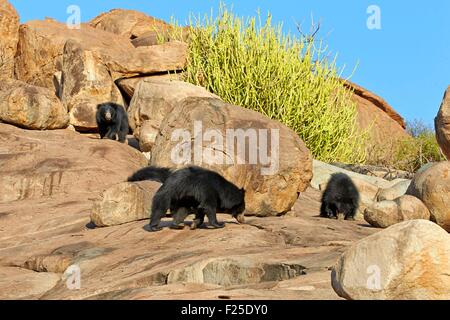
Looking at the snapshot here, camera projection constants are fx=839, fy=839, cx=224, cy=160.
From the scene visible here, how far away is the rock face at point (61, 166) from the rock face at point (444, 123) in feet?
21.2

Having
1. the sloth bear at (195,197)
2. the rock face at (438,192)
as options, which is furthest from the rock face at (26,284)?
the rock face at (438,192)

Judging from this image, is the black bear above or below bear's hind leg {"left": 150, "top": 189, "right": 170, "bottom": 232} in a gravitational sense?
above

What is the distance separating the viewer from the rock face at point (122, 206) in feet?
38.8

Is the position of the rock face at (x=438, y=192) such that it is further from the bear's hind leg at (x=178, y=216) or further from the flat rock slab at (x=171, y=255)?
the bear's hind leg at (x=178, y=216)

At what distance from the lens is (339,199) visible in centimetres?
1481

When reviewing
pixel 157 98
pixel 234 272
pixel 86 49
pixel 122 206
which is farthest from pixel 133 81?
pixel 234 272

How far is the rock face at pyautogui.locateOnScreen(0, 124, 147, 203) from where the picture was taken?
16094 millimetres

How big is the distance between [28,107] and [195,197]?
1106 centimetres

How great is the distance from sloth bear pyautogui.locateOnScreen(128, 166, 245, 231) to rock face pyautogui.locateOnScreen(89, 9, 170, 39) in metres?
21.0

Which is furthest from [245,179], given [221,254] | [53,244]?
[221,254]

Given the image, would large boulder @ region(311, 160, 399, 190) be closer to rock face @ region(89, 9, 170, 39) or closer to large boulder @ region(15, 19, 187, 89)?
large boulder @ region(15, 19, 187, 89)

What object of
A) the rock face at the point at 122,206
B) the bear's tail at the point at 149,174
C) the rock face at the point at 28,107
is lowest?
the rock face at the point at 122,206

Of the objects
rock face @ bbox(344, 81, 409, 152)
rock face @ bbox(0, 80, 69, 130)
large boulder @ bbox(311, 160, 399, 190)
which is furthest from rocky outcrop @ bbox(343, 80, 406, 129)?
rock face @ bbox(0, 80, 69, 130)
